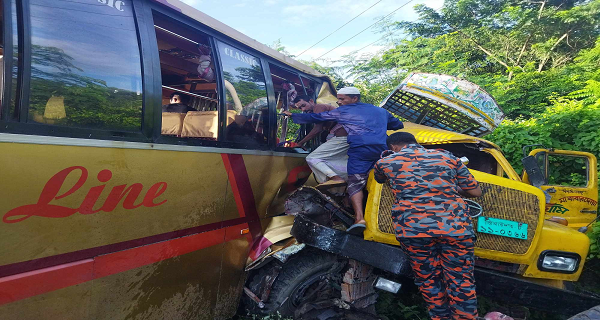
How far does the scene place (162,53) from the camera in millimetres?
3867

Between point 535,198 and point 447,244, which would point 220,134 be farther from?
point 535,198

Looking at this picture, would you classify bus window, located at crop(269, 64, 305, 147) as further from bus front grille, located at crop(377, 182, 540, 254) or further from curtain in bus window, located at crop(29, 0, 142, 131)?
curtain in bus window, located at crop(29, 0, 142, 131)

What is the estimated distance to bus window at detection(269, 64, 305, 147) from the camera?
13.8 feet

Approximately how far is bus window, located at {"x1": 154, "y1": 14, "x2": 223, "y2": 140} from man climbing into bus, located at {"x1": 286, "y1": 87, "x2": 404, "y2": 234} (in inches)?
35.7

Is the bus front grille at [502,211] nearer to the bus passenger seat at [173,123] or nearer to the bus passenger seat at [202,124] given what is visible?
the bus passenger seat at [202,124]

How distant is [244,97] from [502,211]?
2.57 meters

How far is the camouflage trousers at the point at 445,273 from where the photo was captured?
109 inches

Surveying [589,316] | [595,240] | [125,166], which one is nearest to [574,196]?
[595,240]

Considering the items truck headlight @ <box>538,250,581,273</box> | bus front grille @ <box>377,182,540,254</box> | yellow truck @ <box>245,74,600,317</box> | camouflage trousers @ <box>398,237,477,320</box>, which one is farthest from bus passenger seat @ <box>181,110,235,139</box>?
truck headlight @ <box>538,250,581,273</box>

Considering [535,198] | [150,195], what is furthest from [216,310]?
[535,198]

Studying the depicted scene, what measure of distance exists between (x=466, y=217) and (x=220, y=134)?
7.04ft

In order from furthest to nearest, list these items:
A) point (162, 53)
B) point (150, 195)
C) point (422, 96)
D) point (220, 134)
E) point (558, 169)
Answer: point (558, 169) → point (422, 96) → point (162, 53) → point (220, 134) → point (150, 195)

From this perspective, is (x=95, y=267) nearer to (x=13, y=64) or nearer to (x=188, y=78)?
(x=13, y=64)

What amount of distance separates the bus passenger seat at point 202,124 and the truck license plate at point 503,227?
2409 mm
